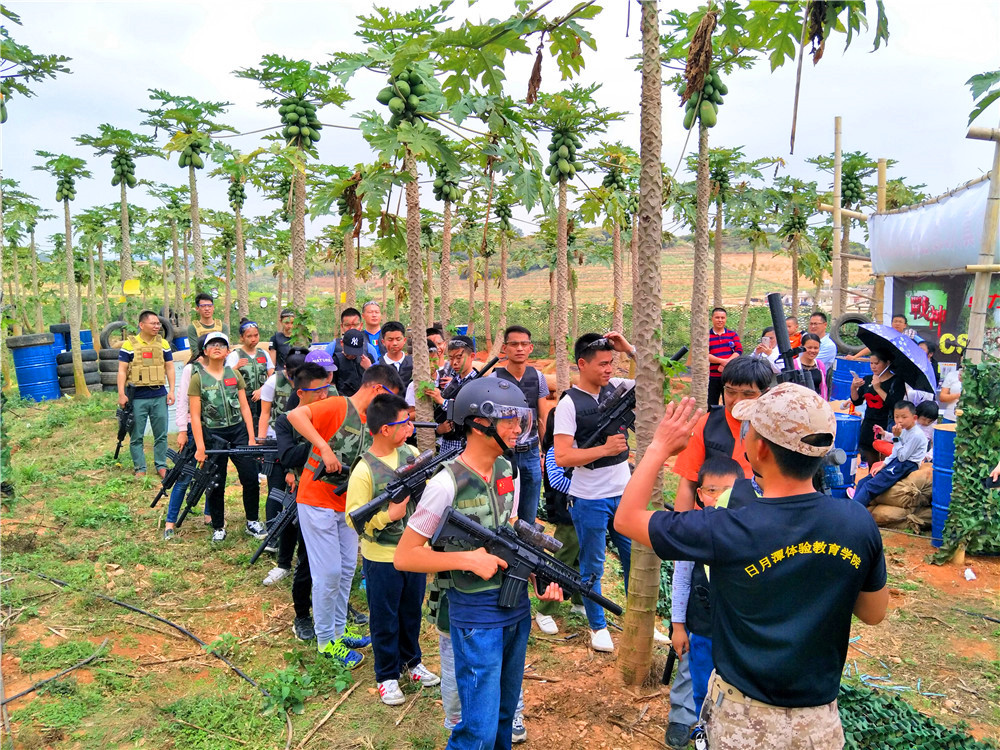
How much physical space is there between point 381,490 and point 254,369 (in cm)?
373

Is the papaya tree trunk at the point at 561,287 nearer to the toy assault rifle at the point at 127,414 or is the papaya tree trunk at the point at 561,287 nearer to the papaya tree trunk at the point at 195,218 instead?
the toy assault rifle at the point at 127,414

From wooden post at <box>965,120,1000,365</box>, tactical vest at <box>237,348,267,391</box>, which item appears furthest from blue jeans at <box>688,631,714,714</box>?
tactical vest at <box>237,348,267,391</box>

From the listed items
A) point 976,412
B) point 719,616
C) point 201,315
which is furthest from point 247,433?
point 976,412

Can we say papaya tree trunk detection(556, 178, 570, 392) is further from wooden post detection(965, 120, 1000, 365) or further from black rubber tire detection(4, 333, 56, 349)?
black rubber tire detection(4, 333, 56, 349)

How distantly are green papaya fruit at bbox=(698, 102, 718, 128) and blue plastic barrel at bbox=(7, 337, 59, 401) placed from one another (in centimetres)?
1330

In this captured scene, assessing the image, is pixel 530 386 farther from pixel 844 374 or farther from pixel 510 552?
pixel 844 374

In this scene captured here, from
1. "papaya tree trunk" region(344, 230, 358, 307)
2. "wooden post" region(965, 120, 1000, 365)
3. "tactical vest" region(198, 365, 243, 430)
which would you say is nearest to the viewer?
"wooden post" region(965, 120, 1000, 365)

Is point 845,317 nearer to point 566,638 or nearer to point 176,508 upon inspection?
point 566,638

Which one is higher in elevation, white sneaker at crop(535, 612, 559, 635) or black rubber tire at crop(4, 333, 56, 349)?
black rubber tire at crop(4, 333, 56, 349)

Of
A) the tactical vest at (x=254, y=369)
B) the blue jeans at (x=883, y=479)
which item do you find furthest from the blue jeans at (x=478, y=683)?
the blue jeans at (x=883, y=479)

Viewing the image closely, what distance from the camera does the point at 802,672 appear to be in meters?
1.93

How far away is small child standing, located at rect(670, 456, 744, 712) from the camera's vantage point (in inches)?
118

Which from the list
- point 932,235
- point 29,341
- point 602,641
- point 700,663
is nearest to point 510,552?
point 700,663

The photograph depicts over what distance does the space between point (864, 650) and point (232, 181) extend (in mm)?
18373
